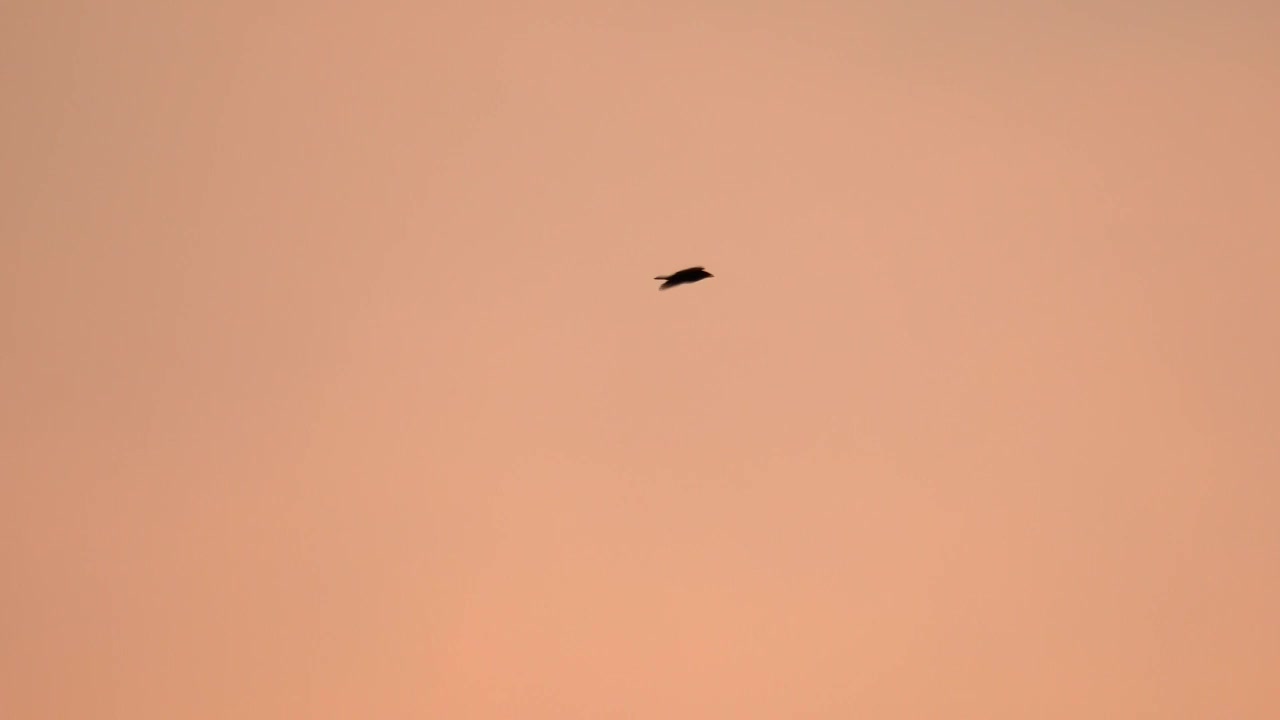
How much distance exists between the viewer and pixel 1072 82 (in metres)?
1.54

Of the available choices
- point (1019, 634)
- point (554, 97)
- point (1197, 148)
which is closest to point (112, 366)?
point (554, 97)

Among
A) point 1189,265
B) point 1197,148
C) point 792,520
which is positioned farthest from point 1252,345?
point 792,520

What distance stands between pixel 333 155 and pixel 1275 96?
4.16 ft

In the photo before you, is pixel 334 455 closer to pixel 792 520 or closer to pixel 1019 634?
pixel 792 520

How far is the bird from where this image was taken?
1472 mm

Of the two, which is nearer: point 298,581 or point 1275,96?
point 298,581

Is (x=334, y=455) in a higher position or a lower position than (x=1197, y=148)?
lower

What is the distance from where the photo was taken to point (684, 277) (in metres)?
1.47

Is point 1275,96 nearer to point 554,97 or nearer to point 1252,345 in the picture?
point 1252,345

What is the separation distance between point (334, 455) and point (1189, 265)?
1147mm

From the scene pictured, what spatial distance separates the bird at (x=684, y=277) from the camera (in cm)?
147

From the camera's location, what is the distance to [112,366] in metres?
1.39

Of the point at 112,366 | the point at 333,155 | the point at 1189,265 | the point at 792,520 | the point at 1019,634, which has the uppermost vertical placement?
the point at 333,155

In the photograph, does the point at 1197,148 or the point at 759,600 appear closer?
the point at 759,600
